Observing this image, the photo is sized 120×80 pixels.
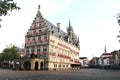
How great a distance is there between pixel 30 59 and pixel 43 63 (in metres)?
6.09

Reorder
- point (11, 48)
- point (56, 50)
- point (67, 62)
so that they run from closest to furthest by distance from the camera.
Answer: point (56, 50)
point (67, 62)
point (11, 48)

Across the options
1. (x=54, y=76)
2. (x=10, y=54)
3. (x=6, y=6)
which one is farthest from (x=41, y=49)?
(x=6, y=6)

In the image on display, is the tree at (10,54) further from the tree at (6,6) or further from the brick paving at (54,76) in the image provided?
the tree at (6,6)

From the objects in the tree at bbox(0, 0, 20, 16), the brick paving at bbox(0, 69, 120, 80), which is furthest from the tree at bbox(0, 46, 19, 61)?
the tree at bbox(0, 0, 20, 16)

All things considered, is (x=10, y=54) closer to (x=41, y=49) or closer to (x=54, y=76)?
(x=41, y=49)

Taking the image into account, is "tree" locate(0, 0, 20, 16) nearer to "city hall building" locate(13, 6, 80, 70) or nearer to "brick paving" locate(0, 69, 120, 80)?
"brick paving" locate(0, 69, 120, 80)

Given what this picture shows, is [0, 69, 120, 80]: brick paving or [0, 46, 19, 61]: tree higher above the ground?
[0, 46, 19, 61]: tree

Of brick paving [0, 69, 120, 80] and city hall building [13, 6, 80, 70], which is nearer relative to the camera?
brick paving [0, 69, 120, 80]

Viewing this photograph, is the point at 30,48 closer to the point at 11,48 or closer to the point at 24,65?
the point at 24,65

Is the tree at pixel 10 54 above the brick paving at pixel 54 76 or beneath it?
above

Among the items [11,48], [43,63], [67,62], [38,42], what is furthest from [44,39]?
[11,48]

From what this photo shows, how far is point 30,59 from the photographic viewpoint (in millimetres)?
67625

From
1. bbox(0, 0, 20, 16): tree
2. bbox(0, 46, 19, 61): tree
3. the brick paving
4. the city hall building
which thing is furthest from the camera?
bbox(0, 46, 19, 61): tree

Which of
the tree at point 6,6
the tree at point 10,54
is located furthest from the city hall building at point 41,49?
the tree at point 6,6
